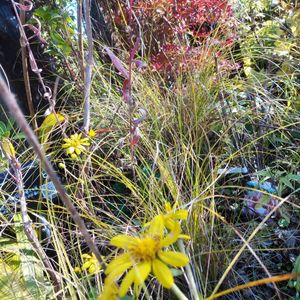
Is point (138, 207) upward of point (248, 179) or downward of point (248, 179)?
upward

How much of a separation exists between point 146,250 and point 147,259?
0.04 ft

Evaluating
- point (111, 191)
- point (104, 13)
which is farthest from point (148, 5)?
point (111, 191)

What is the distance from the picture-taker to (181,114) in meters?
1.80

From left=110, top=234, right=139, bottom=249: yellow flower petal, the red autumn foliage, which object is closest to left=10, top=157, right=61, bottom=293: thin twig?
left=110, top=234, right=139, bottom=249: yellow flower petal

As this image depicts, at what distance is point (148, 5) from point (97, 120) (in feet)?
2.40

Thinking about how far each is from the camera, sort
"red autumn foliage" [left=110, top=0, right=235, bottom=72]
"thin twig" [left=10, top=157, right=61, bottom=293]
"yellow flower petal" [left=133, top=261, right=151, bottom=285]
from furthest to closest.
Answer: "red autumn foliage" [left=110, top=0, right=235, bottom=72], "thin twig" [left=10, top=157, right=61, bottom=293], "yellow flower petal" [left=133, top=261, right=151, bottom=285]

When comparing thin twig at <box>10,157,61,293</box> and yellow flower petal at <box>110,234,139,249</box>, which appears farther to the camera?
thin twig at <box>10,157,61,293</box>

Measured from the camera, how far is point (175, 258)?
60 centimetres

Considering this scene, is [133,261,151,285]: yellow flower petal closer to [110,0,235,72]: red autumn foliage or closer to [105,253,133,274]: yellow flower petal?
[105,253,133,274]: yellow flower petal

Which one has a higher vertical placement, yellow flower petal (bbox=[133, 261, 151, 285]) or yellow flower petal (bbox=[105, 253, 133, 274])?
yellow flower petal (bbox=[133, 261, 151, 285])

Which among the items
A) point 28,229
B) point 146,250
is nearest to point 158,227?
point 146,250

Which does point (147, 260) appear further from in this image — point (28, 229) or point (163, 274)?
point (28, 229)

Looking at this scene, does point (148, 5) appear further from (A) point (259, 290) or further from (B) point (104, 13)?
(A) point (259, 290)

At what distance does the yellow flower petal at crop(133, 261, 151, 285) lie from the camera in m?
0.58
